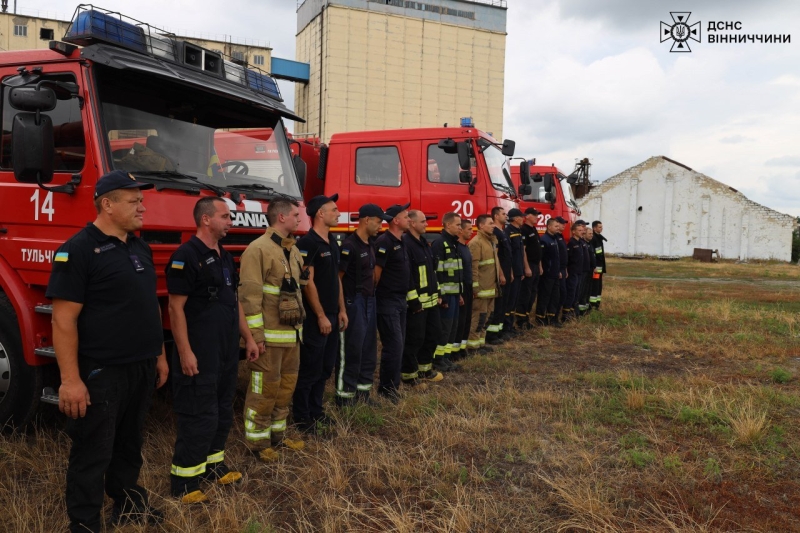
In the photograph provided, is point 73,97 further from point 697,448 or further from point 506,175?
point 506,175

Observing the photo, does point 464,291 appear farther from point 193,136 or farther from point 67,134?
point 67,134

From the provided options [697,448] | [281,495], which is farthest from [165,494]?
[697,448]

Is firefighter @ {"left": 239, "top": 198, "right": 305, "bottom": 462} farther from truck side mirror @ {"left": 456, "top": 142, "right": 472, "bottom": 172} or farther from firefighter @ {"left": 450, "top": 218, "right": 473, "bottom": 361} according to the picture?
truck side mirror @ {"left": 456, "top": 142, "right": 472, "bottom": 172}

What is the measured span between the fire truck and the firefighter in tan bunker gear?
3.96 meters

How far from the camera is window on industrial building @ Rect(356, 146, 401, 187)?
29.8ft

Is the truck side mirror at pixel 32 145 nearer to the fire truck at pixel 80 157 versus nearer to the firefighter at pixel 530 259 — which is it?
the fire truck at pixel 80 157

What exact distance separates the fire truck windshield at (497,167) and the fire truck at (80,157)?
5112 mm

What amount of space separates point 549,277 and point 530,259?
0.66 m

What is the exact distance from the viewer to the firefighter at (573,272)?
11.0m

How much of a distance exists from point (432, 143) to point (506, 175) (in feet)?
4.91

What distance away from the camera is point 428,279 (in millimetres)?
6391

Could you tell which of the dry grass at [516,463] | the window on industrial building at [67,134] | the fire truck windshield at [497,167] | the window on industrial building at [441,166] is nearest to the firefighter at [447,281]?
the dry grass at [516,463]

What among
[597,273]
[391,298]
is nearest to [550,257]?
[597,273]

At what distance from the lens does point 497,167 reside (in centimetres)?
943
